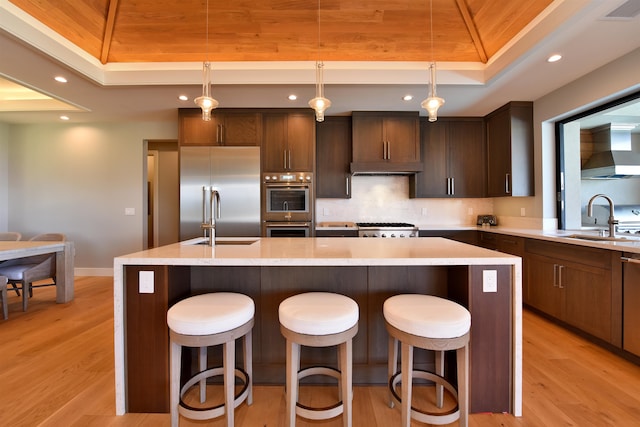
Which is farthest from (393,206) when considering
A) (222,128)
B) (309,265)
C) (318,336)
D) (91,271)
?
(91,271)

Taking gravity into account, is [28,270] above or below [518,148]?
below

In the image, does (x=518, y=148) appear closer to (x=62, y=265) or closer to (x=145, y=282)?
(x=145, y=282)

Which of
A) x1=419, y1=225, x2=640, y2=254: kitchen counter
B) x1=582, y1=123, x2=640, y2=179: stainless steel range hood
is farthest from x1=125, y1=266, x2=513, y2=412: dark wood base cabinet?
x1=582, y1=123, x2=640, y2=179: stainless steel range hood

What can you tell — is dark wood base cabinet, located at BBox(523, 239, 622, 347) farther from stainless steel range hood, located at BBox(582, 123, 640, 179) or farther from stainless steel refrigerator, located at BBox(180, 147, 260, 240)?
stainless steel refrigerator, located at BBox(180, 147, 260, 240)

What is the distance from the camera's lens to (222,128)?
3555mm

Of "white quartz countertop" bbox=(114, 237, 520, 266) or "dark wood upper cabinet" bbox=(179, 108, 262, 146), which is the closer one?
"white quartz countertop" bbox=(114, 237, 520, 266)

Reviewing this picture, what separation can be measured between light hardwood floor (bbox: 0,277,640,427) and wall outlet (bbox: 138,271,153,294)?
0.71 meters

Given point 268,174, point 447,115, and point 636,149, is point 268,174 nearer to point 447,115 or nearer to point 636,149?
point 447,115

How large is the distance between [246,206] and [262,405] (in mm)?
2387

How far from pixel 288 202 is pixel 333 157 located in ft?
3.19

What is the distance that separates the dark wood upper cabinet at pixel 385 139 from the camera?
3.74 metres

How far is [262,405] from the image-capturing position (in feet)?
5.14

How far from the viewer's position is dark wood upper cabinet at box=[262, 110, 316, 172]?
11.8 ft

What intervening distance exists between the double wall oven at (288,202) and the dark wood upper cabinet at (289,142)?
13 cm
